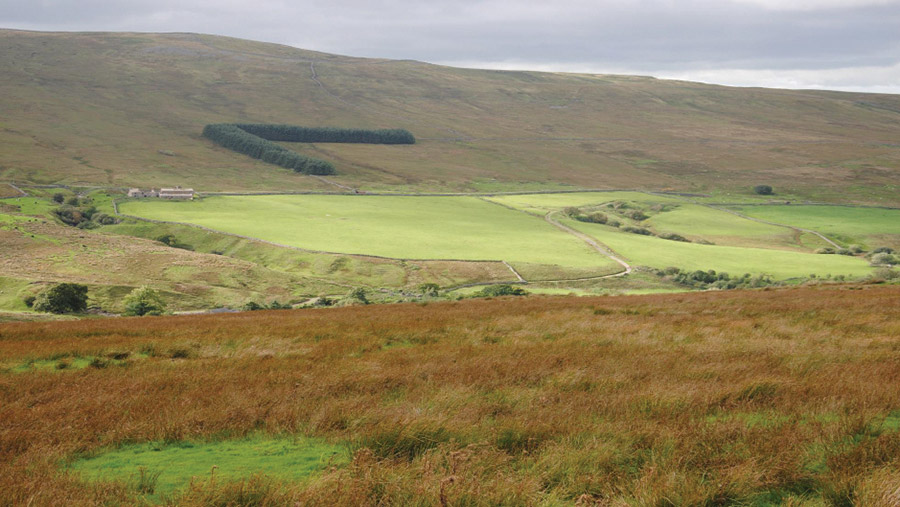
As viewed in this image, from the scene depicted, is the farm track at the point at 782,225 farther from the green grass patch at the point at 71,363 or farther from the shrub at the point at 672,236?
the green grass patch at the point at 71,363

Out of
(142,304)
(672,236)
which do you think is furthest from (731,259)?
(142,304)

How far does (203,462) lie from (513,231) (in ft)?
334

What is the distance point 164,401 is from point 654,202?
153824mm

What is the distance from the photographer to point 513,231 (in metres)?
108

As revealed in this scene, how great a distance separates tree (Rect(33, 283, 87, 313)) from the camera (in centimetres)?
5138

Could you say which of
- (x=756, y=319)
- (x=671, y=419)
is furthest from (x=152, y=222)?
(x=671, y=419)

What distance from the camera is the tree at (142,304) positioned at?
164 ft

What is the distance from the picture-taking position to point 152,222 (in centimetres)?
10269

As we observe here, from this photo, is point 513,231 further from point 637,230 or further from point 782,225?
point 782,225

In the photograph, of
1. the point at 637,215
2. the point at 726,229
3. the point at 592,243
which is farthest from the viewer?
the point at 637,215

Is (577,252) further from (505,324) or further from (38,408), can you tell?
(38,408)

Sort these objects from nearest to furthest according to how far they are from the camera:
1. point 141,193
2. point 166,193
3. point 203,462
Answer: point 203,462 → point 166,193 → point 141,193

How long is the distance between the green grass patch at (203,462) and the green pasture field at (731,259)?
81.6 meters

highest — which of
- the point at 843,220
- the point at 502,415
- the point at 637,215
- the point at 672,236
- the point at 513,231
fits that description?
the point at 502,415
